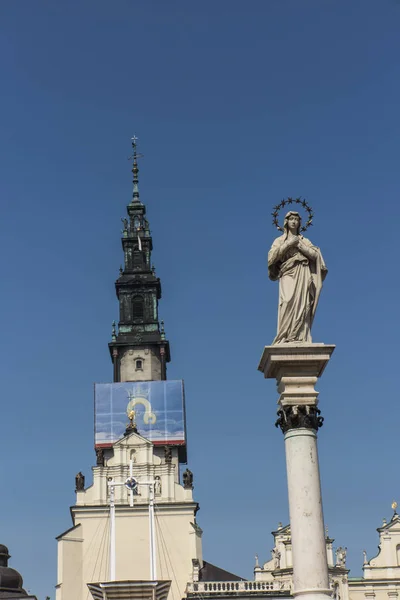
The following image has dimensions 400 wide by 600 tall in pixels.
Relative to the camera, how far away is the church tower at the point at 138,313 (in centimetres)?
8244

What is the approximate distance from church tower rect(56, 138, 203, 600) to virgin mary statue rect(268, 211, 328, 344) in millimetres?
42990

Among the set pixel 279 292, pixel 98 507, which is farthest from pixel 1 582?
pixel 279 292

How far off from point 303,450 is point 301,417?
52cm

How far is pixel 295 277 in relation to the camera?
15414 millimetres

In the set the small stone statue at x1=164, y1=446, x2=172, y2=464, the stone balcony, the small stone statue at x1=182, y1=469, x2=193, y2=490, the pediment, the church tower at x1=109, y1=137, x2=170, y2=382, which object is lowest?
the stone balcony

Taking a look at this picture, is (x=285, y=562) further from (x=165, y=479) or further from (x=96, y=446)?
(x=96, y=446)

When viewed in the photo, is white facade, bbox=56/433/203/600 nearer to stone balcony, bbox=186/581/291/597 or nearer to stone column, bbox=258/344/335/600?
stone balcony, bbox=186/581/291/597

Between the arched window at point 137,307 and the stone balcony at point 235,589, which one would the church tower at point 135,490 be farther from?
the stone balcony at point 235,589

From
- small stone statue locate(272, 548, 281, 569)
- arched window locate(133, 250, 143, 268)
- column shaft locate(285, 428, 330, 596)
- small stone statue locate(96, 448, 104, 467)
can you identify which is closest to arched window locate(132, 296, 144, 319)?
arched window locate(133, 250, 143, 268)

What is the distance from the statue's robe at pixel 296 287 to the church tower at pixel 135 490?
43010 millimetres

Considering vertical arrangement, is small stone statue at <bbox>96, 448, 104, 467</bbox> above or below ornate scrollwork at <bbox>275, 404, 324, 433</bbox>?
above

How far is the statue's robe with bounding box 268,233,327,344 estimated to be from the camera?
49.7ft

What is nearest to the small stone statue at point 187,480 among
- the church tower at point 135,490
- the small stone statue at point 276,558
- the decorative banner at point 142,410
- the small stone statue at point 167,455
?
the church tower at point 135,490

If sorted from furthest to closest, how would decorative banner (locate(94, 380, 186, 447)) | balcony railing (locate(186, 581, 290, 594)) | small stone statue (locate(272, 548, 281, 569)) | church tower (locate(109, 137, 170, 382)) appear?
church tower (locate(109, 137, 170, 382)) → decorative banner (locate(94, 380, 186, 447)) → small stone statue (locate(272, 548, 281, 569)) → balcony railing (locate(186, 581, 290, 594))
